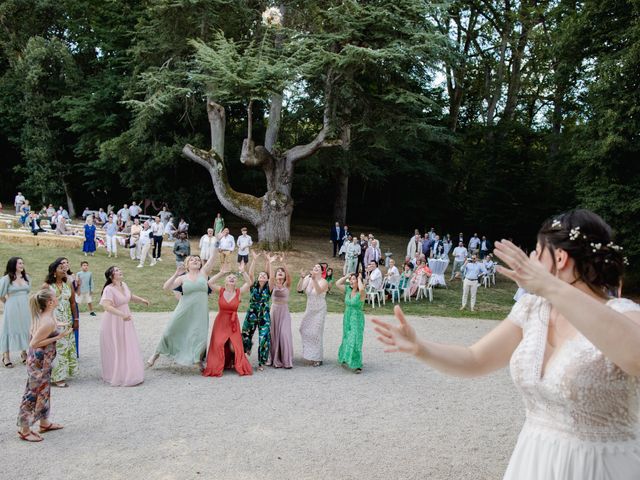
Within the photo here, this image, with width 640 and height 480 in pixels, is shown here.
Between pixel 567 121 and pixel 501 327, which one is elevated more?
pixel 567 121

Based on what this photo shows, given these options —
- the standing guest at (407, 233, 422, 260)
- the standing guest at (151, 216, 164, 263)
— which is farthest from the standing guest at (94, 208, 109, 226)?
the standing guest at (407, 233, 422, 260)

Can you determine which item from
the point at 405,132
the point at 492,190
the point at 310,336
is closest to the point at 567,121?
the point at 492,190

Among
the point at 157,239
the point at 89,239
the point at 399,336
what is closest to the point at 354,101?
the point at 157,239

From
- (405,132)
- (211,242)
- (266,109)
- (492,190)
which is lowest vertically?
(211,242)

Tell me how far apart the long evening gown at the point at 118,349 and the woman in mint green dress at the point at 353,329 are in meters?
3.71

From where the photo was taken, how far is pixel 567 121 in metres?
37.7

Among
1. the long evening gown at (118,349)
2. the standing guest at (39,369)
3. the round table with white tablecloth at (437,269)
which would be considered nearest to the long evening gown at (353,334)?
the long evening gown at (118,349)

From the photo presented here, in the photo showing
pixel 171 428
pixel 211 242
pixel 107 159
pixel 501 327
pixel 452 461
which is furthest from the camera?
pixel 107 159

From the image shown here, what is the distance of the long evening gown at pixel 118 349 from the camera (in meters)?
8.91

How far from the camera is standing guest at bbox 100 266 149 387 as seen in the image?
891 cm

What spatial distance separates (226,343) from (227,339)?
11 centimetres

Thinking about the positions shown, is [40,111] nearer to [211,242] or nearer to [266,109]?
[266,109]

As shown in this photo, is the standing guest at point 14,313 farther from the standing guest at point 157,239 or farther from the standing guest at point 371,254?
the standing guest at point 371,254

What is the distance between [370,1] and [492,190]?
13.6 m
